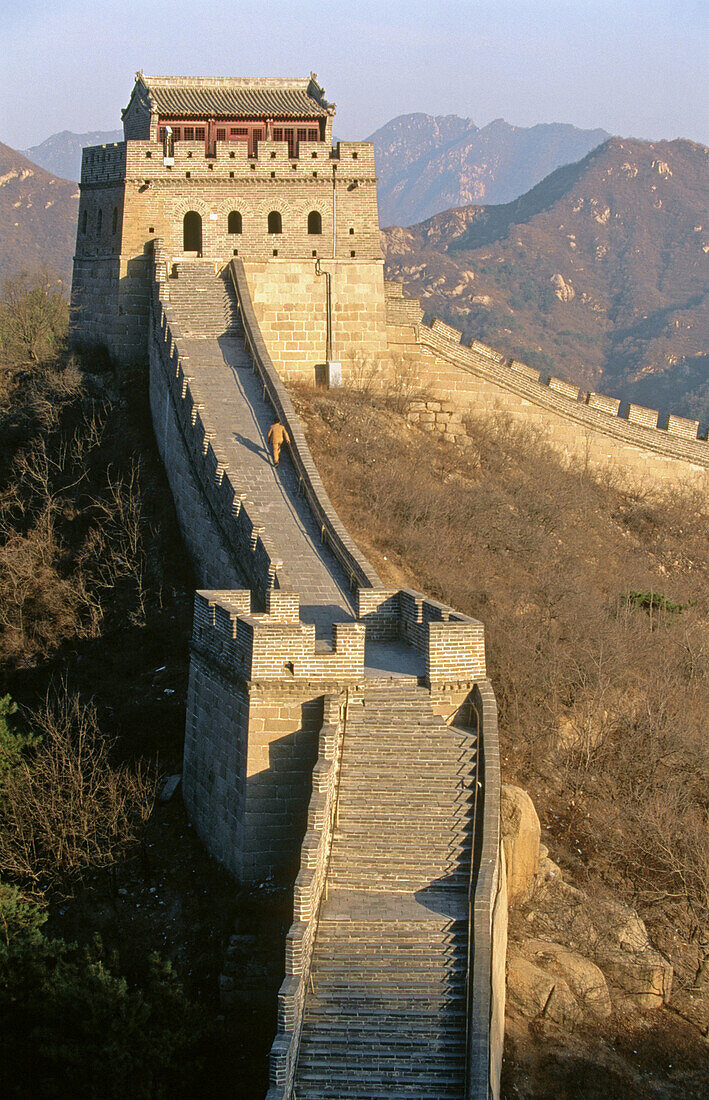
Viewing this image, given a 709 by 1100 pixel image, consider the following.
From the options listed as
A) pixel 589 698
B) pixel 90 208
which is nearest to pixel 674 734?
pixel 589 698

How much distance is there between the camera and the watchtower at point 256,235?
2803 cm

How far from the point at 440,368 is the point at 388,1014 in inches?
728

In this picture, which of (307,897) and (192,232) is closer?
(307,897)

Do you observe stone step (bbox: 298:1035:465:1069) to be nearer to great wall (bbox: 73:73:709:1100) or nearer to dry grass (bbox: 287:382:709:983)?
great wall (bbox: 73:73:709:1100)

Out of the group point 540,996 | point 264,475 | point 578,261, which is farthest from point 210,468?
point 578,261

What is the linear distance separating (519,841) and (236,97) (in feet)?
69.2

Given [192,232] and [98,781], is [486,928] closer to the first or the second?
[98,781]

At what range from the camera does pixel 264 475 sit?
72.6 feet

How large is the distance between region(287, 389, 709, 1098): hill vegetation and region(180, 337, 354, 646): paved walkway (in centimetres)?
150

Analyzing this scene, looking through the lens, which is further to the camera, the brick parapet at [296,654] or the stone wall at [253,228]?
the stone wall at [253,228]

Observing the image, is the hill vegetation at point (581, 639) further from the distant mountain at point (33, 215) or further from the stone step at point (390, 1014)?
the distant mountain at point (33, 215)

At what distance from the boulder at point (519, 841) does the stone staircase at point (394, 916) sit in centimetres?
126

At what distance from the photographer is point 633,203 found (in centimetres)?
11475

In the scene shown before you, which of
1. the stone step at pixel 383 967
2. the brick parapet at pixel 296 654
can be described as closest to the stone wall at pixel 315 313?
the brick parapet at pixel 296 654
